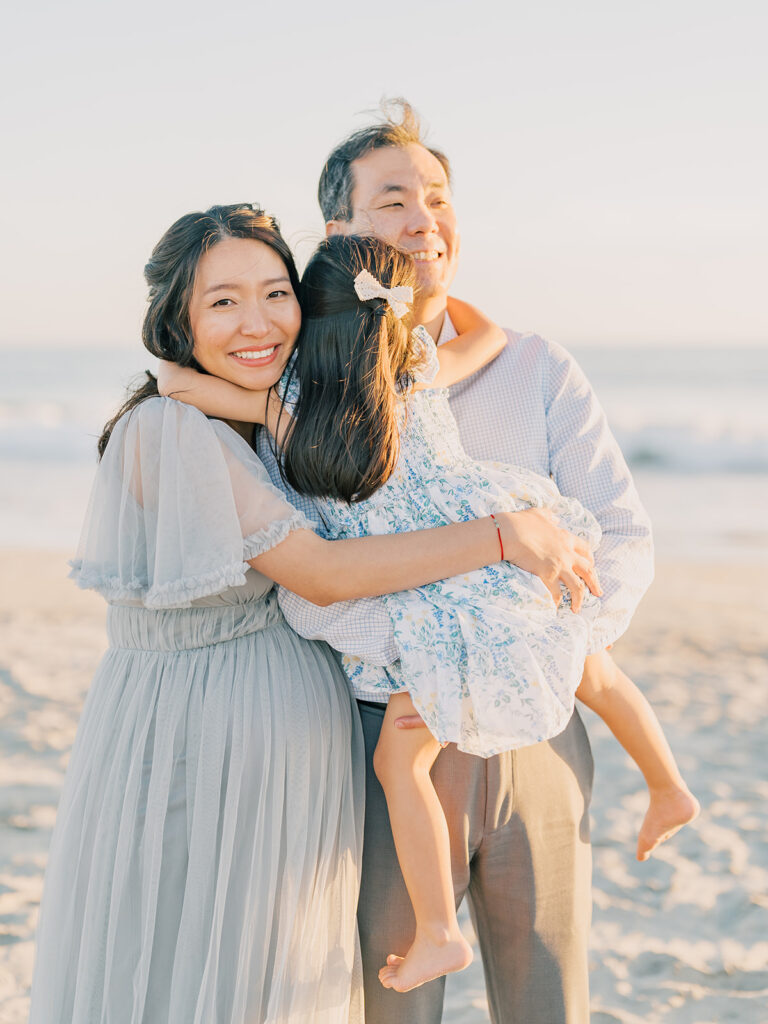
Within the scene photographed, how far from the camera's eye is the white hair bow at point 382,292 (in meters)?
2.04

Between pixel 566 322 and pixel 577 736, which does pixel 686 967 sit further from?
pixel 566 322

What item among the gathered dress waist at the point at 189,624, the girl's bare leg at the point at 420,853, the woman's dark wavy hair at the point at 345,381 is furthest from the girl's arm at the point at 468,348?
the girl's bare leg at the point at 420,853

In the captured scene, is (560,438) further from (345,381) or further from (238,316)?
(238,316)

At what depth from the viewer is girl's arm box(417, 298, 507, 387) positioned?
223 centimetres

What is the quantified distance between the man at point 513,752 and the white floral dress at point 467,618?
86 mm

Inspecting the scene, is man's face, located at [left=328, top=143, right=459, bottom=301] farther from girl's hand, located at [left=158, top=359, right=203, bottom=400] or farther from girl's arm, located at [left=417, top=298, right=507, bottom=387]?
girl's hand, located at [left=158, top=359, right=203, bottom=400]

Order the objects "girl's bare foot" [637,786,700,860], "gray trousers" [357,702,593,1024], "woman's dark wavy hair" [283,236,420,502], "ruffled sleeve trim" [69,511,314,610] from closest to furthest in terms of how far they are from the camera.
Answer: "ruffled sleeve trim" [69,511,314,610]
"woman's dark wavy hair" [283,236,420,502]
"gray trousers" [357,702,593,1024]
"girl's bare foot" [637,786,700,860]

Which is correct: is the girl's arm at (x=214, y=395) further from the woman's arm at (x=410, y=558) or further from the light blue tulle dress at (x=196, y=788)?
the woman's arm at (x=410, y=558)

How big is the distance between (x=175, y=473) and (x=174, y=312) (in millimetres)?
382

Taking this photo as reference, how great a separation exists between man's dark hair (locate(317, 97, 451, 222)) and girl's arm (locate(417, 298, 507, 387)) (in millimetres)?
413

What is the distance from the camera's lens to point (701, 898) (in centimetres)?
383

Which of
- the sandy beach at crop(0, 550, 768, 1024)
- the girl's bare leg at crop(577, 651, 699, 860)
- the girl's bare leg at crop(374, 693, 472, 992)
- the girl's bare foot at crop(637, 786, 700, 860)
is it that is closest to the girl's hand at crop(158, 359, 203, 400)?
the girl's bare leg at crop(374, 693, 472, 992)

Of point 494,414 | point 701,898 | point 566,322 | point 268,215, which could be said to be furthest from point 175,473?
point 566,322

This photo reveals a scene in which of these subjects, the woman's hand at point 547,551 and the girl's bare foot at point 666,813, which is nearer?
the woman's hand at point 547,551
